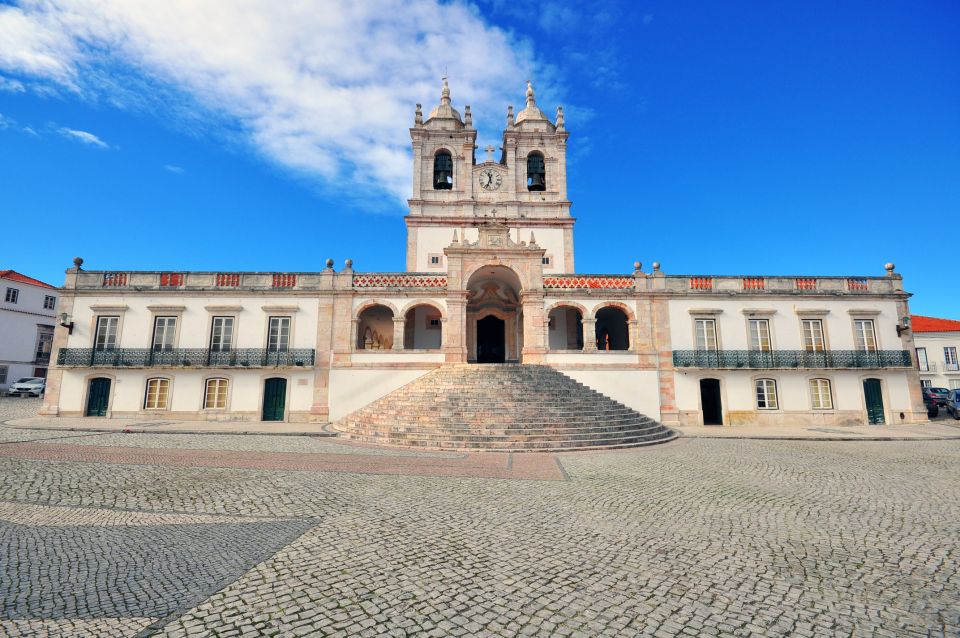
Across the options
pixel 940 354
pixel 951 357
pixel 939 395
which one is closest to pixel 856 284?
pixel 939 395

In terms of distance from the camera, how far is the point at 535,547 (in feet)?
16.0

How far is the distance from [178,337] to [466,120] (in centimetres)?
2364

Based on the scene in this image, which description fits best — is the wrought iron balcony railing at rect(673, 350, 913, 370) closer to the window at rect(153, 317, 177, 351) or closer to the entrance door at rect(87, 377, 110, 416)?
the window at rect(153, 317, 177, 351)

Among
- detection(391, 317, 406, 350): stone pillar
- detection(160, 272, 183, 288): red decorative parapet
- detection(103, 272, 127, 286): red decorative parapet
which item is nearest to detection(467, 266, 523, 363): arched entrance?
detection(391, 317, 406, 350): stone pillar

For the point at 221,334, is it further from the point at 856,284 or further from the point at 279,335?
the point at 856,284

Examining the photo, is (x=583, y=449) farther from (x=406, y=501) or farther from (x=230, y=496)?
(x=230, y=496)

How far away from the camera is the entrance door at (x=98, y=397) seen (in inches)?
742

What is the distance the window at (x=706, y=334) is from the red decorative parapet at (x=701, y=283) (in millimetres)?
1641

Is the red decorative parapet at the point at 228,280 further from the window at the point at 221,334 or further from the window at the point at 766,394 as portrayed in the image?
the window at the point at 766,394

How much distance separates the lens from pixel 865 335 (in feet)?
65.1

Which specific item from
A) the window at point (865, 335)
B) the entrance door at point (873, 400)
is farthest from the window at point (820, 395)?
the window at point (865, 335)

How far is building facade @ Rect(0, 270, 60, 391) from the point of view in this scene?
106 ft

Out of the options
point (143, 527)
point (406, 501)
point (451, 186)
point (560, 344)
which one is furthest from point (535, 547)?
point (451, 186)

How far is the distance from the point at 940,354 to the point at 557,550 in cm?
4898
